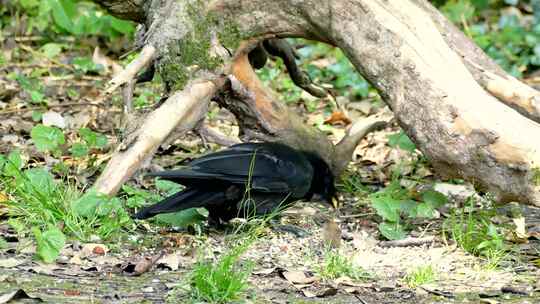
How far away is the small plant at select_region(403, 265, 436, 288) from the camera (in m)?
4.21

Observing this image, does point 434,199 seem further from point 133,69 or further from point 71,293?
point 71,293

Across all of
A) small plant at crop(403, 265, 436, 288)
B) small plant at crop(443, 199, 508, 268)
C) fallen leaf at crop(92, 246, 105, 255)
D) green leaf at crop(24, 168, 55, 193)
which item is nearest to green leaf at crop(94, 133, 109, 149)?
green leaf at crop(24, 168, 55, 193)

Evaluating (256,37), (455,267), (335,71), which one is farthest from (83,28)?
(455,267)

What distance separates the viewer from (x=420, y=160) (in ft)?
20.3

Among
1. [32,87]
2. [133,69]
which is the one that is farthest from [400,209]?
[32,87]

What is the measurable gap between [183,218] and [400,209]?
1064 millimetres

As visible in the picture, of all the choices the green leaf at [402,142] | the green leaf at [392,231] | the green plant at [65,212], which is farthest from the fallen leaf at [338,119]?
the green plant at [65,212]

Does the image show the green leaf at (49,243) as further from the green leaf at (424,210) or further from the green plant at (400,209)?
the green leaf at (424,210)

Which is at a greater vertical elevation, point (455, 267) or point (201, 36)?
point (201, 36)

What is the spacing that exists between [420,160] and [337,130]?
2.98 ft

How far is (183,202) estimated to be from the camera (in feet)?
15.3

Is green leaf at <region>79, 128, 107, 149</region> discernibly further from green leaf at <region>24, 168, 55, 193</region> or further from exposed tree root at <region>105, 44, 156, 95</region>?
exposed tree root at <region>105, 44, 156, 95</region>

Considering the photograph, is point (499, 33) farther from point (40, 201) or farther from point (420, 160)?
point (40, 201)

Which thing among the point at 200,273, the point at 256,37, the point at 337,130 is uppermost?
the point at 256,37
